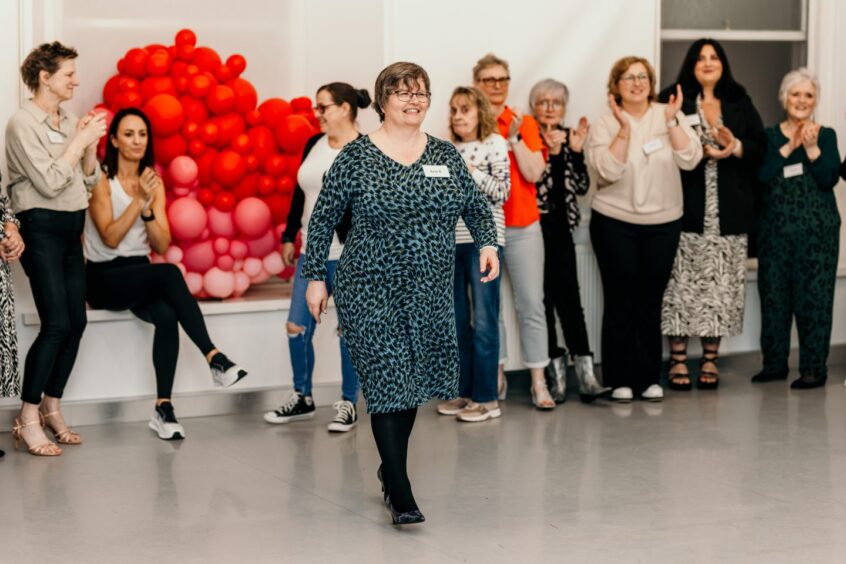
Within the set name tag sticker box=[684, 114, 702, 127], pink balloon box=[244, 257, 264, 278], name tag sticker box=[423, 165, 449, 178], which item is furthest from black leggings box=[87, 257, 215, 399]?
name tag sticker box=[684, 114, 702, 127]

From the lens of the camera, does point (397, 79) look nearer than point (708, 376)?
Yes

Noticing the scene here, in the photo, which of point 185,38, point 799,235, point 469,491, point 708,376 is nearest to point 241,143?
point 185,38

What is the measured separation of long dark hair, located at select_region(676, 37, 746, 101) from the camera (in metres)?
6.27

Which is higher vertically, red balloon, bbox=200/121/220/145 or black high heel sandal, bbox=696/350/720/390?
red balloon, bbox=200/121/220/145

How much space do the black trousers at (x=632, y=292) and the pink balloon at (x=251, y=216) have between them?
5.30 feet

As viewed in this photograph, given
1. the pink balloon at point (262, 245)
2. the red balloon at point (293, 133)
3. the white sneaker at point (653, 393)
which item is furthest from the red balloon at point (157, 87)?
the white sneaker at point (653, 393)

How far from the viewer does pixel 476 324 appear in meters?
5.55

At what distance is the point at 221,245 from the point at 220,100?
648 mm

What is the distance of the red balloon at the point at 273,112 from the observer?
18.9 ft

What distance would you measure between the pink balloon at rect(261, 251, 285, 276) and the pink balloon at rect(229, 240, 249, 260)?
0.12 meters

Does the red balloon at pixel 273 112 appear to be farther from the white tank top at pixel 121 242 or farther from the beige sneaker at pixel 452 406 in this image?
the beige sneaker at pixel 452 406

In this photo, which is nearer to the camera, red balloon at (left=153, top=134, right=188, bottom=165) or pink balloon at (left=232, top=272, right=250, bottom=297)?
red balloon at (left=153, top=134, right=188, bottom=165)

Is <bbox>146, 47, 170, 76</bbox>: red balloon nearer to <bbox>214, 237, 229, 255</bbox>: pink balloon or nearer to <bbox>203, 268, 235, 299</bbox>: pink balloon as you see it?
<bbox>214, 237, 229, 255</bbox>: pink balloon

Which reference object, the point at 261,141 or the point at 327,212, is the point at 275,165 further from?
the point at 327,212
